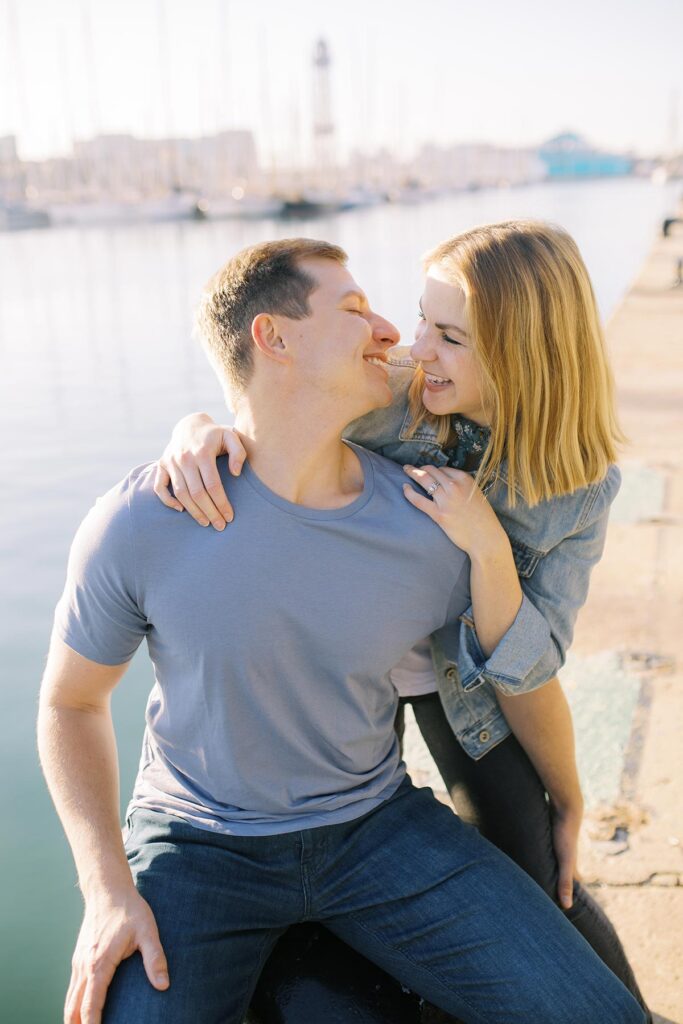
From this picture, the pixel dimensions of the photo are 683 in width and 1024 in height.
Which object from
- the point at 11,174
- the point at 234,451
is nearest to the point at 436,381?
the point at 234,451

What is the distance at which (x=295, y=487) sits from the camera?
224 centimetres

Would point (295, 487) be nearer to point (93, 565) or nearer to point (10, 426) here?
point (93, 565)

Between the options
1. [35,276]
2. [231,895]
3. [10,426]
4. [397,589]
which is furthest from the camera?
[35,276]

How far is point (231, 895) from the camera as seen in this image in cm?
197

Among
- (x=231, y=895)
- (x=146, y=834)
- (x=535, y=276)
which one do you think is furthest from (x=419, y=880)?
(x=535, y=276)

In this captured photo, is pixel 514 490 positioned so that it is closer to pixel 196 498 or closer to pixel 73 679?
pixel 196 498

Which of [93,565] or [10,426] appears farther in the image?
[10,426]

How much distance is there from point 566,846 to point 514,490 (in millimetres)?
852

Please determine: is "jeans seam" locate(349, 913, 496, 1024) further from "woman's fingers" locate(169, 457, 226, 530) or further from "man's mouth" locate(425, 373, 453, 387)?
"man's mouth" locate(425, 373, 453, 387)

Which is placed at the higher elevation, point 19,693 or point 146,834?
Result: point 146,834

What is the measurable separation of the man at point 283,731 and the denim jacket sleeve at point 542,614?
0.46 feet

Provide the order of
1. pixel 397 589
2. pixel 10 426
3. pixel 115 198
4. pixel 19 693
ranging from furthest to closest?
pixel 115 198
pixel 10 426
pixel 19 693
pixel 397 589

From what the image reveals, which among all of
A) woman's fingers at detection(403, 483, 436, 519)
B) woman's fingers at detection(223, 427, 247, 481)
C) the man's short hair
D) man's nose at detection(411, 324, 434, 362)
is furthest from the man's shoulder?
man's nose at detection(411, 324, 434, 362)

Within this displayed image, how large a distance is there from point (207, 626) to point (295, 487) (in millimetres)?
373
